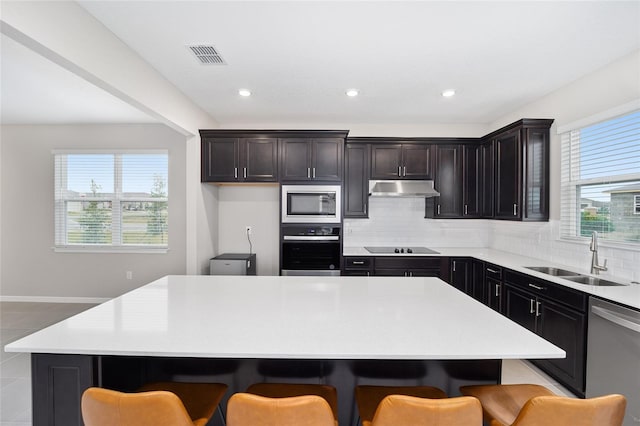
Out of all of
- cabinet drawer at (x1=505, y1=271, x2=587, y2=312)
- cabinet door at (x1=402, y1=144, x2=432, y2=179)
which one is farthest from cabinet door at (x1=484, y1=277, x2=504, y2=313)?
cabinet door at (x1=402, y1=144, x2=432, y2=179)

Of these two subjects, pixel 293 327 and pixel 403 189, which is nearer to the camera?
pixel 293 327

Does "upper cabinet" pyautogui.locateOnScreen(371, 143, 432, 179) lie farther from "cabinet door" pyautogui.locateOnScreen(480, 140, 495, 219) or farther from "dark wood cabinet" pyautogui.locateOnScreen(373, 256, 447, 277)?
"dark wood cabinet" pyautogui.locateOnScreen(373, 256, 447, 277)

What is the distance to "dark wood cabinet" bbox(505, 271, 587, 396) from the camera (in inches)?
93.2

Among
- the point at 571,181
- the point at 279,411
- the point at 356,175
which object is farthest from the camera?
the point at 356,175

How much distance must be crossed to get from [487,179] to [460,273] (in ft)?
4.38

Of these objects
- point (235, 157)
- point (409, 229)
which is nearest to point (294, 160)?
point (235, 157)

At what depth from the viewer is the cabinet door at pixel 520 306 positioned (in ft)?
9.51

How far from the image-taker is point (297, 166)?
4.23 metres

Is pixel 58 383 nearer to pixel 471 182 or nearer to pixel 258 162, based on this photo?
pixel 258 162

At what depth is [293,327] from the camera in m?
1.47

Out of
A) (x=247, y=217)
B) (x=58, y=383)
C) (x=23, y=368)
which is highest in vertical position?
(x=247, y=217)

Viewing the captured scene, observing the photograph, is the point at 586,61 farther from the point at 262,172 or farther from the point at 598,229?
the point at 262,172

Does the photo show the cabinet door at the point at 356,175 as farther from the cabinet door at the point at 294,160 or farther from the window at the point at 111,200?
the window at the point at 111,200

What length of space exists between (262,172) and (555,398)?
373 cm
